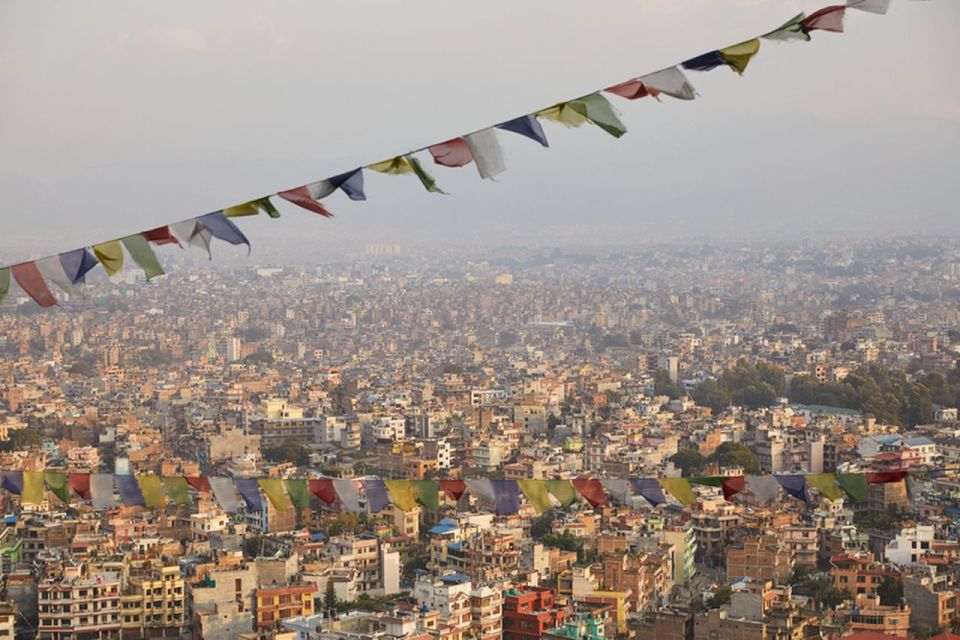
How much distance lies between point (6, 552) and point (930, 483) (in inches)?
271

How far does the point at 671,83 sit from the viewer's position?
254 cm

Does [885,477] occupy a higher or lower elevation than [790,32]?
lower

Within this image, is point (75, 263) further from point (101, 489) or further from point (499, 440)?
point (499, 440)

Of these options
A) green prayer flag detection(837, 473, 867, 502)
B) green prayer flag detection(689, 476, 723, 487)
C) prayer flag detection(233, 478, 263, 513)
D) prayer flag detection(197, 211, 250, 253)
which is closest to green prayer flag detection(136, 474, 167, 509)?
prayer flag detection(233, 478, 263, 513)

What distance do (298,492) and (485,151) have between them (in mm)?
1094

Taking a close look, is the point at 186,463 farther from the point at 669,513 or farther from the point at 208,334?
the point at 208,334

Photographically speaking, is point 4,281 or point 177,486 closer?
point 4,281

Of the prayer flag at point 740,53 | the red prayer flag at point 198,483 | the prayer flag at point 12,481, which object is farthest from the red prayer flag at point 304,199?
the prayer flag at point 12,481

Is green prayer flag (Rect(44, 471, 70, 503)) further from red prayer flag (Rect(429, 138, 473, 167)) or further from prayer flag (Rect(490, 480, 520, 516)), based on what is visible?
red prayer flag (Rect(429, 138, 473, 167))

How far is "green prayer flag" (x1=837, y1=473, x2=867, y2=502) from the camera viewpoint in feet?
10.7

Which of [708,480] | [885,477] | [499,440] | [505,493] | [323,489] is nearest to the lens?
[708,480]

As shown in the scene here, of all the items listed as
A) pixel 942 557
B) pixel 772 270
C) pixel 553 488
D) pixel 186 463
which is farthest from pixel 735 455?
pixel 772 270

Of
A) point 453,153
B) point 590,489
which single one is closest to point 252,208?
point 453,153

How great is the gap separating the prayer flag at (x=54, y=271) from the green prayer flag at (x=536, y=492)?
1.02 m
